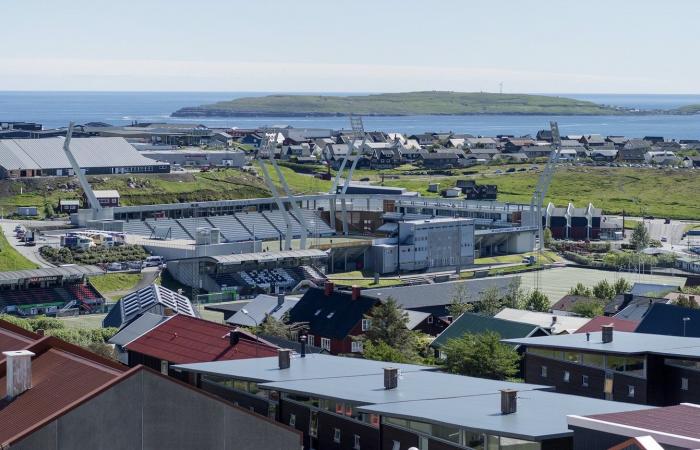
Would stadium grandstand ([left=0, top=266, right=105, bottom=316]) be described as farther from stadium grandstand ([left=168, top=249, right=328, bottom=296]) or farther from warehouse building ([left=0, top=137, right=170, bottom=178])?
warehouse building ([left=0, top=137, right=170, bottom=178])

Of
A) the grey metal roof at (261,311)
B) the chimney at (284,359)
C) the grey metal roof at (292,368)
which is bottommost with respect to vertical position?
the grey metal roof at (261,311)

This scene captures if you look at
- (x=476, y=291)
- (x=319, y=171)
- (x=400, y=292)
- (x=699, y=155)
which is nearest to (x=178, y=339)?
(x=400, y=292)

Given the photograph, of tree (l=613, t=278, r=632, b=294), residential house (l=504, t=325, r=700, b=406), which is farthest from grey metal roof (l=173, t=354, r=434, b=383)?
tree (l=613, t=278, r=632, b=294)

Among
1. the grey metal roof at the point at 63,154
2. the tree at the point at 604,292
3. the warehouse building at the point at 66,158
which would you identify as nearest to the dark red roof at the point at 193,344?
the tree at the point at 604,292

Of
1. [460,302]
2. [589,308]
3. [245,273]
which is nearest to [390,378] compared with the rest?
[589,308]

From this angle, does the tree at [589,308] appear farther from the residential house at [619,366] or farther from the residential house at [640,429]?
the residential house at [640,429]

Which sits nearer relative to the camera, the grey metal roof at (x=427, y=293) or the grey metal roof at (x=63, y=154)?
the grey metal roof at (x=427, y=293)
